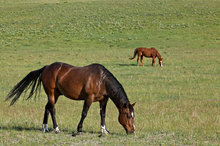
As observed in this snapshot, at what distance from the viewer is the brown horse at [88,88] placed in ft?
27.4

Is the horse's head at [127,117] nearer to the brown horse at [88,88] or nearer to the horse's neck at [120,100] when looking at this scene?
the brown horse at [88,88]

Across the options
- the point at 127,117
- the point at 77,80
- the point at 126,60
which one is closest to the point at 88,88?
the point at 77,80

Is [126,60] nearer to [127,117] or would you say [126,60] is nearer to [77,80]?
[77,80]

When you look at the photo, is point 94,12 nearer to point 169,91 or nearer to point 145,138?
point 169,91

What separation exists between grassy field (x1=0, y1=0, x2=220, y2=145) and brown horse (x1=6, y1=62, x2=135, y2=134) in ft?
1.54

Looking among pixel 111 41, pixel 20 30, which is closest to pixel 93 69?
pixel 111 41

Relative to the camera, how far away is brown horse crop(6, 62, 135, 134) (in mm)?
8345

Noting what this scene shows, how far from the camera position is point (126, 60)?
30.0 m

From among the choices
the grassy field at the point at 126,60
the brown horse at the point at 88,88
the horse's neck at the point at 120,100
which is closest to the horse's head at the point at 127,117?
the brown horse at the point at 88,88

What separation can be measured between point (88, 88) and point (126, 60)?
2148 centimetres

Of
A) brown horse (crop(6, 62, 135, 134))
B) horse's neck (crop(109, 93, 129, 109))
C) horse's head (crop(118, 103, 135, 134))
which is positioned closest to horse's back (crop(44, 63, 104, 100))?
brown horse (crop(6, 62, 135, 134))

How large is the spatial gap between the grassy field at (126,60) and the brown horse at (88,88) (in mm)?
471

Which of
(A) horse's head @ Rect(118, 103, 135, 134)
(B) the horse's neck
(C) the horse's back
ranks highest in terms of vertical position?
(C) the horse's back

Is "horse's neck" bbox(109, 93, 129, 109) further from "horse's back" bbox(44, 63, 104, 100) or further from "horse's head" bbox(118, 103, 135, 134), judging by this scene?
"horse's back" bbox(44, 63, 104, 100)
